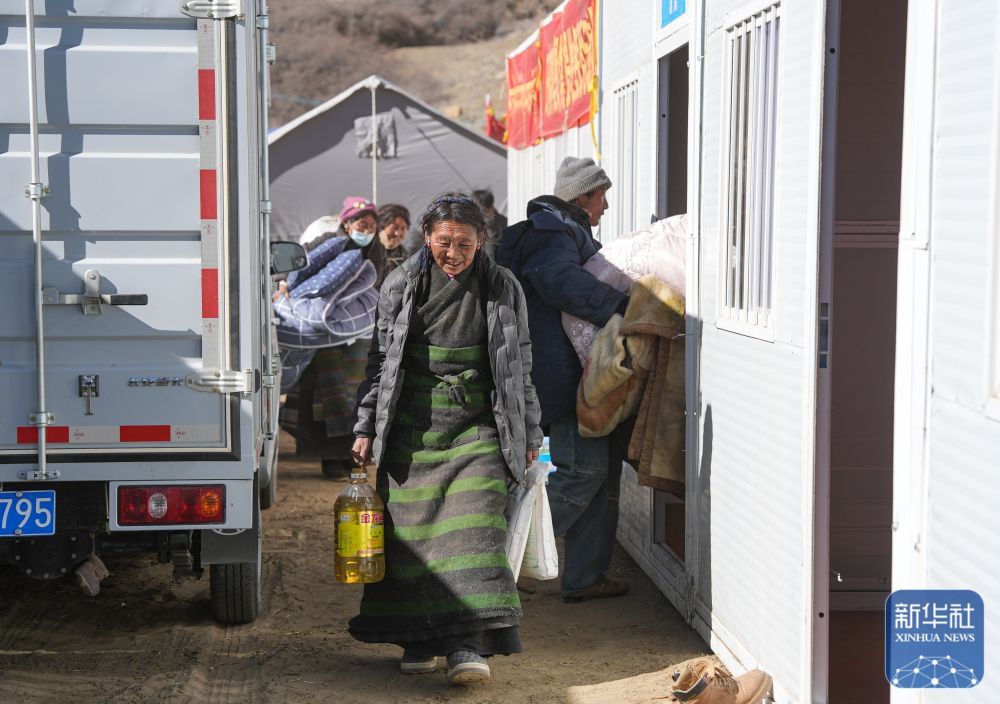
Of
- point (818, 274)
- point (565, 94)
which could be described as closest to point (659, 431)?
point (818, 274)

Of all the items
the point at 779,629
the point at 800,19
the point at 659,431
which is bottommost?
the point at 779,629

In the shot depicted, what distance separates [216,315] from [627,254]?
2091 millimetres

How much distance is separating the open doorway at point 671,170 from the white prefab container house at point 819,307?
2 cm

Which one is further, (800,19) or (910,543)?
(800,19)

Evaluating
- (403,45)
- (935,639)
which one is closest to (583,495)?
(935,639)

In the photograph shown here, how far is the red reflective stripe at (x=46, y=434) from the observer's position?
4660 millimetres

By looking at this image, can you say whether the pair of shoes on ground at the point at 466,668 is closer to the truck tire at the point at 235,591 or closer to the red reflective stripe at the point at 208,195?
the truck tire at the point at 235,591

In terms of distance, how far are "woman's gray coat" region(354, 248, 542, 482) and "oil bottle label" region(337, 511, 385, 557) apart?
218 millimetres

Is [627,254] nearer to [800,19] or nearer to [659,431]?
[659,431]

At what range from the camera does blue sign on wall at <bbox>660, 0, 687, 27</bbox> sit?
5914 mm

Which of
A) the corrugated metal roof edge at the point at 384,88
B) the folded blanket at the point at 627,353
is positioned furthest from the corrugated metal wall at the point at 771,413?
the corrugated metal roof edge at the point at 384,88

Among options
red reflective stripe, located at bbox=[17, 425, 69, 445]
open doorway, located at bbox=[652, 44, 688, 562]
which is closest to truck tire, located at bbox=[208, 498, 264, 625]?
red reflective stripe, located at bbox=[17, 425, 69, 445]

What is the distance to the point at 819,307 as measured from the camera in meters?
4.01

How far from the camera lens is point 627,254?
6055mm
